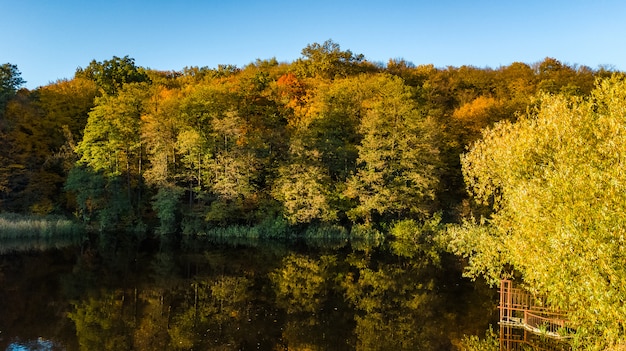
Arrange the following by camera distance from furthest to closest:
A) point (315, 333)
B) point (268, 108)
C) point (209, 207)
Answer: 1. point (268, 108)
2. point (209, 207)
3. point (315, 333)

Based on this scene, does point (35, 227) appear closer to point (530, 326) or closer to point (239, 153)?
point (239, 153)

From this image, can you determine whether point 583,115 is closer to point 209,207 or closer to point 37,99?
point 209,207

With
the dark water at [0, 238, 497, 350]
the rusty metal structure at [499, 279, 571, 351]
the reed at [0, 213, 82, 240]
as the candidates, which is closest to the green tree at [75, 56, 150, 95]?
the reed at [0, 213, 82, 240]

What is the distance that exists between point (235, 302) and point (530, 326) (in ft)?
40.6

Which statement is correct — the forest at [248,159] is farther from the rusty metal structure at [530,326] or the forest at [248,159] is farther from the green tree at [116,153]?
the rusty metal structure at [530,326]

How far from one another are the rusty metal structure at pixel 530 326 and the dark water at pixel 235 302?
3.36ft

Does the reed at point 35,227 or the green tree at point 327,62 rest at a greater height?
the green tree at point 327,62

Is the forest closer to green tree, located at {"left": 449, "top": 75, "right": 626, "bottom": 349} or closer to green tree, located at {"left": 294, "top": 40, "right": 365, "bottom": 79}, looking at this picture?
green tree, located at {"left": 294, "top": 40, "right": 365, "bottom": 79}

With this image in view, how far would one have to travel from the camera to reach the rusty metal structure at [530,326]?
1663 cm

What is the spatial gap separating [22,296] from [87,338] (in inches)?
309

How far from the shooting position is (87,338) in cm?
1697

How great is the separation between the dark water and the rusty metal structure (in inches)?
40.3

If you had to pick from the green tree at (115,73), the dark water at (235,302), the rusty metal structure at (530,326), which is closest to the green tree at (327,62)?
the green tree at (115,73)

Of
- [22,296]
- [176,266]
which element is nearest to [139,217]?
[176,266]
